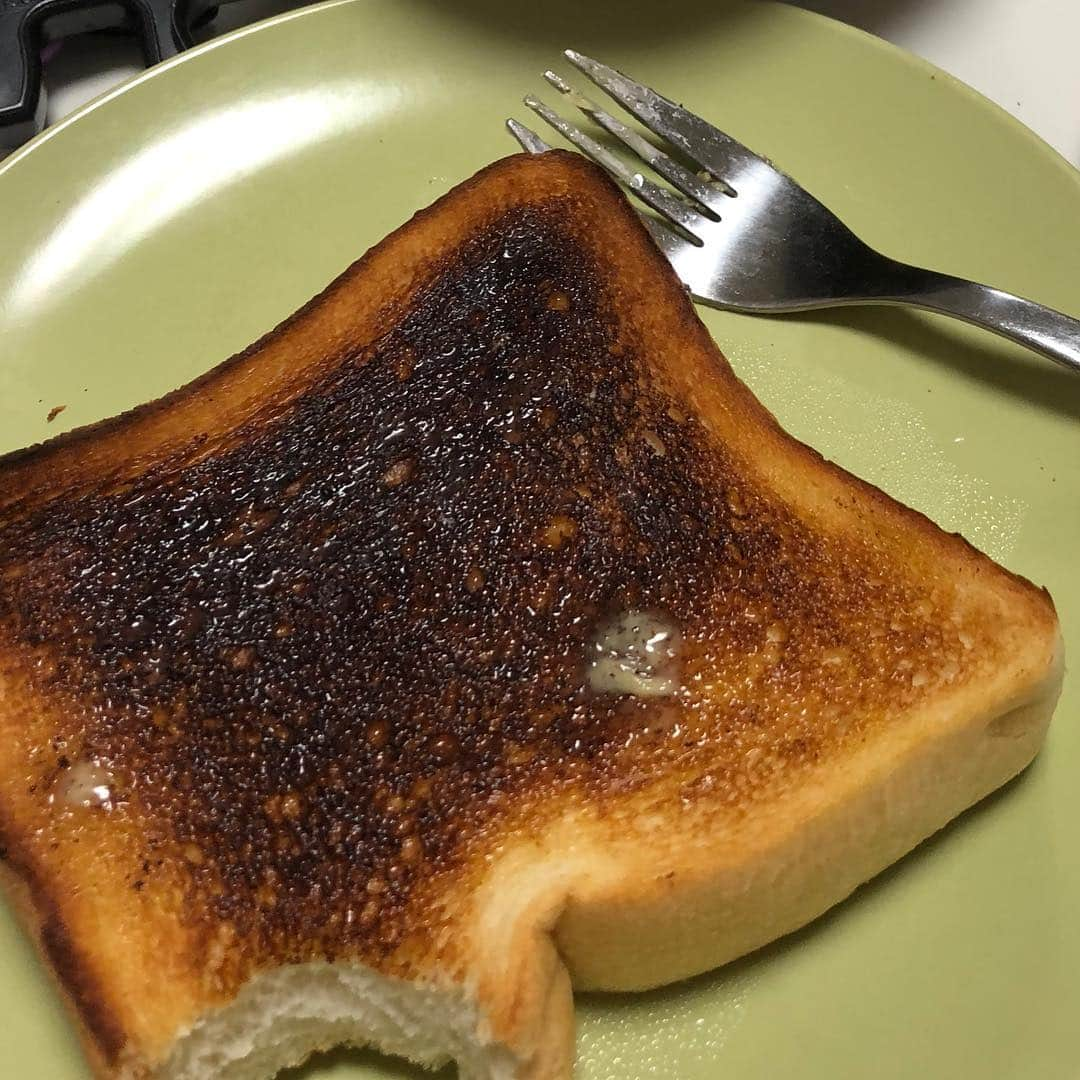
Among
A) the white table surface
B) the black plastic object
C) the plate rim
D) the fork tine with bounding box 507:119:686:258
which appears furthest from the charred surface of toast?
the white table surface

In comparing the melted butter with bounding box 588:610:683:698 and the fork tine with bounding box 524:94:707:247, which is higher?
the fork tine with bounding box 524:94:707:247

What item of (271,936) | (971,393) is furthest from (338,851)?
(971,393)

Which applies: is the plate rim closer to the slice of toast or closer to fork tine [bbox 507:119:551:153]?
fork tine [bbox 507:119:551:153]

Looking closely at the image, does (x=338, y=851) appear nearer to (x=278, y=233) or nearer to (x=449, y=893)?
(x=449, y=893)

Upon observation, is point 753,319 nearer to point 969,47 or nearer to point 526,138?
point 526,138

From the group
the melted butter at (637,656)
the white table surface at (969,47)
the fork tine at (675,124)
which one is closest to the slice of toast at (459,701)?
the melted butter at (637,656)

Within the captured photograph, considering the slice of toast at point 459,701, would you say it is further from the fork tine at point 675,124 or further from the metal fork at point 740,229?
the fork tine at point 675,124
